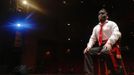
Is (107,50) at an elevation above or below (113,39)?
below

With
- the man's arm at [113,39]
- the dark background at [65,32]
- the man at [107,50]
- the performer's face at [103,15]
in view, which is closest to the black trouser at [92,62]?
the man at [107,50]

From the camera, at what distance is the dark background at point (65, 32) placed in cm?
1273

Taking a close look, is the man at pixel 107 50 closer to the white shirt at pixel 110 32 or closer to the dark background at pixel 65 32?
the white shirt at pixel 110 32

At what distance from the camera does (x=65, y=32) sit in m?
14.4

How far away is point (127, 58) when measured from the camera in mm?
12430

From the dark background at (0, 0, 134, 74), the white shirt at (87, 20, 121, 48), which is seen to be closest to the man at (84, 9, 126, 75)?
the white shirt at (87, 20, 121, 48)

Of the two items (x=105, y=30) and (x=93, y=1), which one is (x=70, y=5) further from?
(x=105, y=30)

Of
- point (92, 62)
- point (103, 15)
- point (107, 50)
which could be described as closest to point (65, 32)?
point (103, 15)

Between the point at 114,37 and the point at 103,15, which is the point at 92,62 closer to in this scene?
the point at 114,37

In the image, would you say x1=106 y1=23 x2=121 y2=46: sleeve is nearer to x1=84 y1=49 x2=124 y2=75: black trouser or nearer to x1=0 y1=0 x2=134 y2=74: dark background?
x1=84 y1=49 x2=124 y2=75: black trouser

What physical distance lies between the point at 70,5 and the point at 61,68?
122 inches

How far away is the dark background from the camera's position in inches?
501

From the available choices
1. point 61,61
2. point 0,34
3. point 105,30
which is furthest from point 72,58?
point 105,30

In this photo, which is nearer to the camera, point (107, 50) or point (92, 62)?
point (107, 50)
